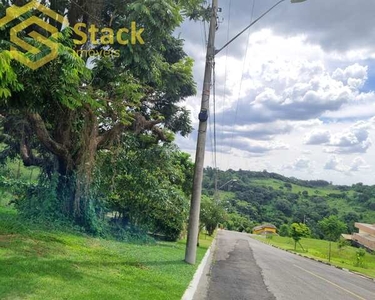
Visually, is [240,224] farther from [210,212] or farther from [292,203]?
[210,212]

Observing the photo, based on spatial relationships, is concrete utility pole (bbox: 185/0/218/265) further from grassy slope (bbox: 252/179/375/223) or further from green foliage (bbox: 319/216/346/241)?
grassy slope (bbox: 252/179/375/223)

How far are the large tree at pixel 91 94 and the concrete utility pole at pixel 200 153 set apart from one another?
121 centimetres

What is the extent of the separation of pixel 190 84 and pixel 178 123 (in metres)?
2.61

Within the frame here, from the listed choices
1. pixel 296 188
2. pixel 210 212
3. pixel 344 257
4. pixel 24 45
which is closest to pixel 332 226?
pixel 344 257

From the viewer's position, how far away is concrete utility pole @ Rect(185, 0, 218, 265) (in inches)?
470

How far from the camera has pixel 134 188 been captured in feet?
57.1

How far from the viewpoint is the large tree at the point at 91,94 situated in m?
7.15

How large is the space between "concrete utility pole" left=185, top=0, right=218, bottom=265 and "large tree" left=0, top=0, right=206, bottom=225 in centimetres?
121

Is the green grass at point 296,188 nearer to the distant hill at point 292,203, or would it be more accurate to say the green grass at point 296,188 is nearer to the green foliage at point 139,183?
the distant hill at point 292,203

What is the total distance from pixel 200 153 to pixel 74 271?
6146 mm

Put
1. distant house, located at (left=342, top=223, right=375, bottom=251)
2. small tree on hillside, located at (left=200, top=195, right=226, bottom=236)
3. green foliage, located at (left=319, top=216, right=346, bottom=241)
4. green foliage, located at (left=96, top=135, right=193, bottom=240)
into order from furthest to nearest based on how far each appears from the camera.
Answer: distant house, located at (left=342, top=223, right=375, bottom=251)
green foliage, located at (left=319, top=216, right=346, bottom=241)
small tree on hillside, located at (left=200, top=195, right=226, bottom=236)
green foliage, located at (left=96, top=135, right=193, bottom=240)

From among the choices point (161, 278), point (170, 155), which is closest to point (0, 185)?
point (170, 155)

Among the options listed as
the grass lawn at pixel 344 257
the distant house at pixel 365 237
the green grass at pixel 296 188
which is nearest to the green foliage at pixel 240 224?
the green grass at pixel 296 188

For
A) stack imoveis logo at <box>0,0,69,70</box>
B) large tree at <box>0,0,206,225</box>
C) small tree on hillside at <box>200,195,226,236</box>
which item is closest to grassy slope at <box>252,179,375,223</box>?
small tree on hillside at <box>200,195,226,236</box>
